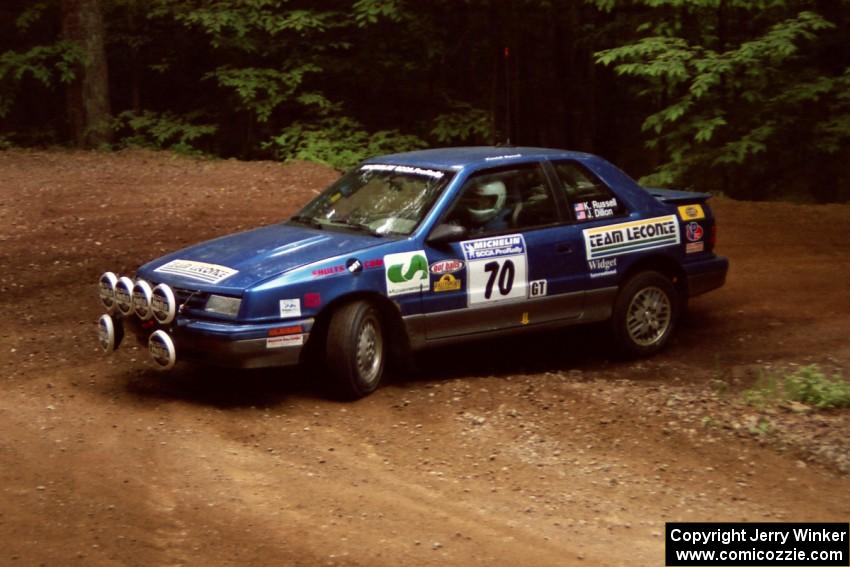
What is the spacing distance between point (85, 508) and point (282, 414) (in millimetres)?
2114

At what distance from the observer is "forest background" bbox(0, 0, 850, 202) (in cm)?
1655

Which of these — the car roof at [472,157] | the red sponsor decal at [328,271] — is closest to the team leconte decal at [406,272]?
the red sponsor decal at [328,271]

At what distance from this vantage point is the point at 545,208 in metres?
9.56

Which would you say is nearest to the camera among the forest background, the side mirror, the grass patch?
the grass patch

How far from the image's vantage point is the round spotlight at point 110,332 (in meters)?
8.67

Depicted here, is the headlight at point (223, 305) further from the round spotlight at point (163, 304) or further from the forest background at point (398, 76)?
the forest background at point (398, 76)

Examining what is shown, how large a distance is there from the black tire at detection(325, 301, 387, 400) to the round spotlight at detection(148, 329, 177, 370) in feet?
3.49

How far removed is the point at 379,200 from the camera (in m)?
9.31

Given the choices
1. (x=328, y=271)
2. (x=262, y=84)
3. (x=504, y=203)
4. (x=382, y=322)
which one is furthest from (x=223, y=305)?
(x=262, y=84)

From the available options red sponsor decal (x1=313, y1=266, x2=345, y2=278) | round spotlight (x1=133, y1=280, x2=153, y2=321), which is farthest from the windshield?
round spotlight (x1=133, y1=280, x2=153, y2=321)

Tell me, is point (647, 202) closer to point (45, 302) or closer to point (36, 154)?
point (45, 302)

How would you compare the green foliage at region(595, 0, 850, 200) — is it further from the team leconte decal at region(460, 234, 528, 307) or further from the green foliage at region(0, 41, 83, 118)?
the green foliage at region(0, 41, 83, 118)

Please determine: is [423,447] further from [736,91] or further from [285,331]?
[736,91]

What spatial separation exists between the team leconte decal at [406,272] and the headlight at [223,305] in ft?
3.73
